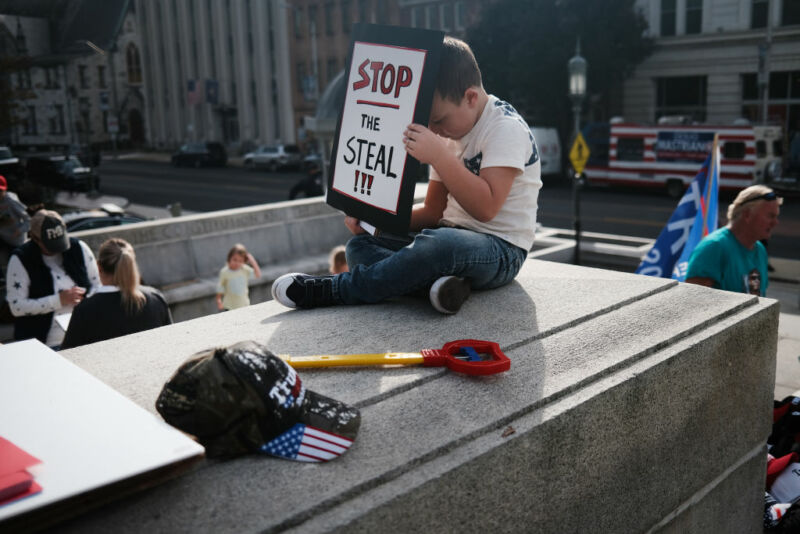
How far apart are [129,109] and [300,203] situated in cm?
5842

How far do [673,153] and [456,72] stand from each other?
78.5 feet

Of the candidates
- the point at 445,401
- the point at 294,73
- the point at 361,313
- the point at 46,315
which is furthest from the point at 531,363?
the point at 294,73

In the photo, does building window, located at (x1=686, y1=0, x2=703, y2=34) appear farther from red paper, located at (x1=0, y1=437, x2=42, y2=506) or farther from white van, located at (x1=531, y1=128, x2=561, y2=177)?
red paper, located at (x1=0, y1=437, x2=42, y2=506)

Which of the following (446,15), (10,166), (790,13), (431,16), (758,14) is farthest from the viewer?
(431,16)

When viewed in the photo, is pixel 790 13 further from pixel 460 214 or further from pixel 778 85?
pixel 460 214

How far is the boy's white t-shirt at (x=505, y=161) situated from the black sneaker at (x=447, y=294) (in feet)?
1.40

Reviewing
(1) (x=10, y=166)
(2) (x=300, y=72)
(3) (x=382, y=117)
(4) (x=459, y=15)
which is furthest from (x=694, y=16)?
(3) (x=382, y=117)

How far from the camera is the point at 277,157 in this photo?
40.6 meters

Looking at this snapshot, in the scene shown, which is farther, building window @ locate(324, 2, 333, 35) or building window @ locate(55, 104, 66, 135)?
building window @ locate(324, 2, 333, 35)

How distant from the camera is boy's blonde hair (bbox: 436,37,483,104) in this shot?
10.3 feet

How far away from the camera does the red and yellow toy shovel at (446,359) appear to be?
2.54 meters

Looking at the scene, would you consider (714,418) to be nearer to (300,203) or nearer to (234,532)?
(234,532)

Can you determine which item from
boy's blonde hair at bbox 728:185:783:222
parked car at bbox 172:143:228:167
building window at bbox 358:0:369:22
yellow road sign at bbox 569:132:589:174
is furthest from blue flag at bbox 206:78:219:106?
boy's blonde hair at bbox 728:185:783:222

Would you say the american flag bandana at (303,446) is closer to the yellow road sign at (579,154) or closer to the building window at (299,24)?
the yellow road sign at (579,154)
